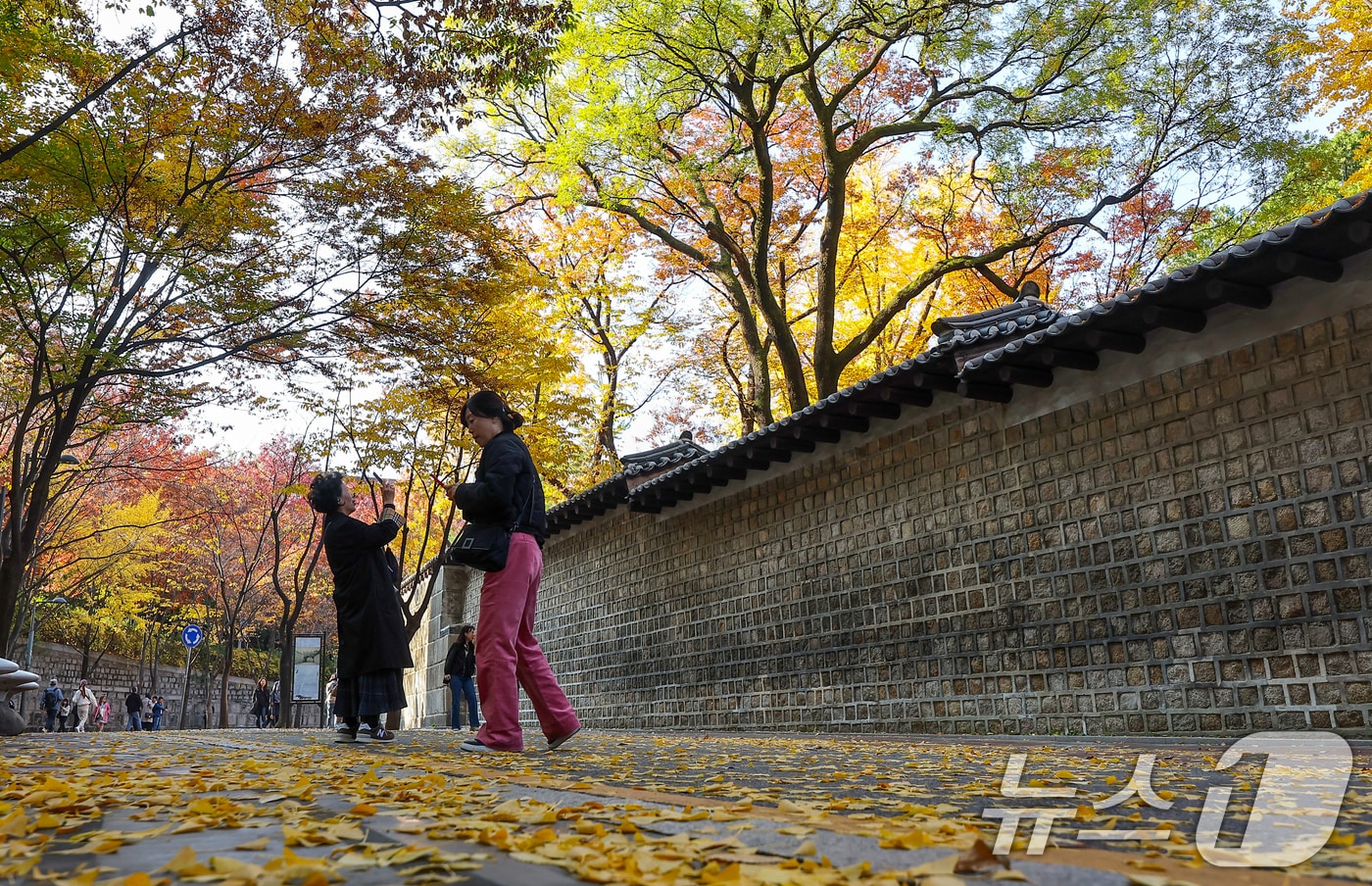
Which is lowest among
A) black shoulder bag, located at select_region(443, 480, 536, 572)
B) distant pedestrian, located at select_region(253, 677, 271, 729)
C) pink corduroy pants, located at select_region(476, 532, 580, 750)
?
distant pedestrian, located at select_region(253, 677, 271, 729)

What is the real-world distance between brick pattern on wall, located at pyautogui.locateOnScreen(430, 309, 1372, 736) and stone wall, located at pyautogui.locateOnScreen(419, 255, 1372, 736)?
2cm

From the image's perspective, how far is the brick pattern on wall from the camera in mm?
5980

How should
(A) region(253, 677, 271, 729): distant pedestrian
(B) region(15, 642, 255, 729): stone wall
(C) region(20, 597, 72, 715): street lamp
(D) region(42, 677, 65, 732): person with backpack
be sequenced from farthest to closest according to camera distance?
(A) region(253, 677, 271, 729): distant pedestrian < (B) region(15, 642, 255, 729): stone wall < (D) region(42, 677, 65, 732): person with backpack < (C) region(20, 597, 72, 715): street lamp

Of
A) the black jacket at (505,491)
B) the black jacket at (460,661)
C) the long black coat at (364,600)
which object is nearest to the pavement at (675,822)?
the black jacket at (505,491)

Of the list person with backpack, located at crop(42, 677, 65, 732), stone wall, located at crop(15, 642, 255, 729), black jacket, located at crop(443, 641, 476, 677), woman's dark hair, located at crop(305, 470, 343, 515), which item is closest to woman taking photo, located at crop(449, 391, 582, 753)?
woman's dark hair, located at crop(305, 470, 343, 515)

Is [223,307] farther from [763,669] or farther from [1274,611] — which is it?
[1274,611]

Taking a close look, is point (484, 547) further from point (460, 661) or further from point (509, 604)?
point (460, 661)

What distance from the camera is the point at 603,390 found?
21.0 m

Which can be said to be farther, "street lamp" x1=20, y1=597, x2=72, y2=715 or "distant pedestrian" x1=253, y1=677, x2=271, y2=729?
"distant pedestrian" x1=253, y1=677, x2=271, y2=729

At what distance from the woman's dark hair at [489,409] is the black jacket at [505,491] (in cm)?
9

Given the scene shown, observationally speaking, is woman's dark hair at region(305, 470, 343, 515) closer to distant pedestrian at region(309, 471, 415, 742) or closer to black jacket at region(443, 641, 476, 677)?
distant pedestrian at region(309, 471, 415, 742)

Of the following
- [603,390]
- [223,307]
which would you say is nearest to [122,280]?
[223,307]

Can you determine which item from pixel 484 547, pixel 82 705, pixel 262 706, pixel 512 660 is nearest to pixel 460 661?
pixel 512 660

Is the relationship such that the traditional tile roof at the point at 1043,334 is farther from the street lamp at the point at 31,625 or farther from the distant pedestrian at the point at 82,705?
the distant pedestrian at the point at 82,705
